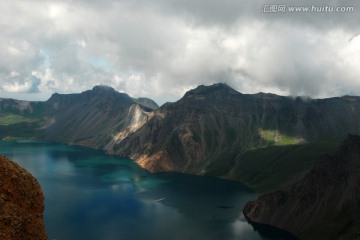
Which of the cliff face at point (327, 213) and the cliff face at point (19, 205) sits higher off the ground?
the cliff face at point (19, 205)

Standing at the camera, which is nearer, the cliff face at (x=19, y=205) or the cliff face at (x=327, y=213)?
the cliff face at (x=19, y=205)

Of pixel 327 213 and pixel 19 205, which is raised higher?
pixel 19 205

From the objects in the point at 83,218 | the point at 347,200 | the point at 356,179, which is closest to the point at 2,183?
the point at 83,218

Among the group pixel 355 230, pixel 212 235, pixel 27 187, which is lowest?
pixel 212 235

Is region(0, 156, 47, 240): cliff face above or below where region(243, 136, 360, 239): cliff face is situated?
above

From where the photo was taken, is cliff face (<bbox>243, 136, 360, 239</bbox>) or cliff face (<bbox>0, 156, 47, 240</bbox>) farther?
cliff face (<bbox>243, 136, 360, 239</bbox>)

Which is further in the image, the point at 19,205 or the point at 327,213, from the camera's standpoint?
the point at 327,213

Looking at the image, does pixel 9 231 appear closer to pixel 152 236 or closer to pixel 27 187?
pixel 27 187

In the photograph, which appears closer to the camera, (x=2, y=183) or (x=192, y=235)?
(x=2, y=183)
